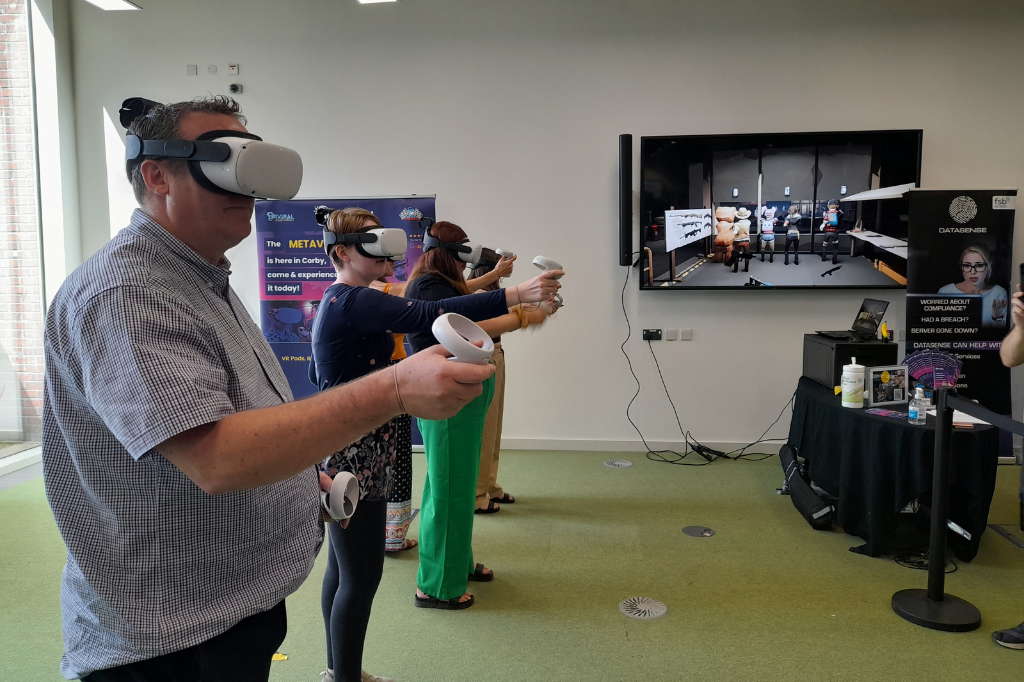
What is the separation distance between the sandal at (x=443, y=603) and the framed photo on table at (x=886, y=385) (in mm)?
2370

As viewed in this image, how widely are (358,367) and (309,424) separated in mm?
1235

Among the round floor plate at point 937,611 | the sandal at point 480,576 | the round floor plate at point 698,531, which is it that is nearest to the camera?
the round floor plate at point 937,611

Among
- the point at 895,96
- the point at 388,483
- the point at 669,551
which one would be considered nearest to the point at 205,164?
the point at 388,483

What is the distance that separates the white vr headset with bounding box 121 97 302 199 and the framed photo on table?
136 inches

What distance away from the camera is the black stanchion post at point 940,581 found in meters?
2.62

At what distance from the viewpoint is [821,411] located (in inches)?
150

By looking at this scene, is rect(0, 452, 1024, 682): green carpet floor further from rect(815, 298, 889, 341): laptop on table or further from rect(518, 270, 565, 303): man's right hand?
rect(518, 270, 565, 303): man's right hand

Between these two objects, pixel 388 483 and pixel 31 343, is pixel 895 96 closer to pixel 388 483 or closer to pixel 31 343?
pixel 388 483

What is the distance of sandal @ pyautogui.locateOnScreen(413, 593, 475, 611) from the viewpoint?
286 cm

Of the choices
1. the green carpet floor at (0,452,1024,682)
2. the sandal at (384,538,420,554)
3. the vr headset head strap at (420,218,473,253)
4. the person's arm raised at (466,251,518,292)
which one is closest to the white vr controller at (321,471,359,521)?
the green carpet floor at (0,452,1024,682)

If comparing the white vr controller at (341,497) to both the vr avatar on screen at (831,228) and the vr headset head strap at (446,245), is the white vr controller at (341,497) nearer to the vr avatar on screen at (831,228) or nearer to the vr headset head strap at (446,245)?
the vr headset head strap at (446,245)

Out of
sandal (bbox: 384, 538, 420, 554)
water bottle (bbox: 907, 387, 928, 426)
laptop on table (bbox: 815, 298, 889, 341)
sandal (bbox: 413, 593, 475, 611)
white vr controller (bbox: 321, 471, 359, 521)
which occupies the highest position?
laptop on table (bbox: 815, 298, 889, 341)

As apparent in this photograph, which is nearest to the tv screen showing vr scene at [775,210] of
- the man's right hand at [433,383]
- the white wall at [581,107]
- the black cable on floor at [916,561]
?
the white wall at [581,107]

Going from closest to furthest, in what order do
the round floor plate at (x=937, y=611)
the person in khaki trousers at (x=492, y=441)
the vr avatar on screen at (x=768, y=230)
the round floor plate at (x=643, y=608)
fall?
the round floor plate at (x=937, y=611) → the round floor plate at (x=643, y=608) → the person in khaki trousers at (x=492, y=441) → the vr avatar on screen at (x=768, y=230)
